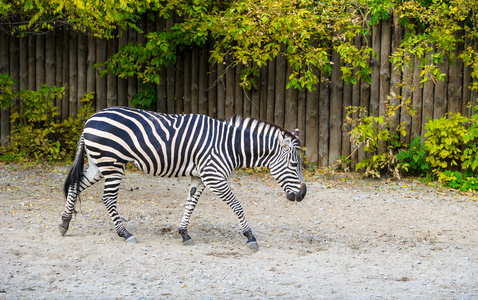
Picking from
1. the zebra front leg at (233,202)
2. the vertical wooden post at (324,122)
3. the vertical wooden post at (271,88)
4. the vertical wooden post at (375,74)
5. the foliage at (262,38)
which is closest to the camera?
the zebra front leg at (233,202)

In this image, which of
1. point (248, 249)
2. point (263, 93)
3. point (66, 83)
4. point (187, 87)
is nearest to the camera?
point (248, 249)

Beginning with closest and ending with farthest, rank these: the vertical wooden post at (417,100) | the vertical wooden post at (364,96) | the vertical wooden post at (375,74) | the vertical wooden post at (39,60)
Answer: the vertical wooden post at (417,100), the vertical wooden post at (375,74), the vertical wooden post at (364,96), the vertical wooden post at (39,60)

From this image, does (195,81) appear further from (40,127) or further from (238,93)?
(40,127)

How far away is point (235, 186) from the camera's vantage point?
9.16 metres

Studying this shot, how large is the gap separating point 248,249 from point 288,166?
3.34 ft

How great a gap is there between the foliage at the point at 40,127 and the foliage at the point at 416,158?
585 centimetres

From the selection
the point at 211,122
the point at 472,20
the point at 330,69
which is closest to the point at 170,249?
the point at 211,122

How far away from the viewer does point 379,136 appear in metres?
9.28

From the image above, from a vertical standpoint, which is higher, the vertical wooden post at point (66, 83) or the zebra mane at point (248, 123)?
the vertical wooden post at point (66, 83)

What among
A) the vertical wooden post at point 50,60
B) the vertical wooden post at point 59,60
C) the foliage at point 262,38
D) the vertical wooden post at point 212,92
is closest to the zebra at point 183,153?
the foliage at point 262,38

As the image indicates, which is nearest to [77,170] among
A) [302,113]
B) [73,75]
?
[302,113]

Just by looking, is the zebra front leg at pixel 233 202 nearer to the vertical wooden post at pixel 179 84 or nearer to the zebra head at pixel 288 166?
the zebra head at pixel 288 166

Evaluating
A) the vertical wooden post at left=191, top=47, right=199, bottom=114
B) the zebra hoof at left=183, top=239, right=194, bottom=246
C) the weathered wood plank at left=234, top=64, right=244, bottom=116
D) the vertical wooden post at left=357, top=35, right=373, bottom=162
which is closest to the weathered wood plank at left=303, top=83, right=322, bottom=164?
the vertical wooden post at left=357, top=35, right=373, bottom=162

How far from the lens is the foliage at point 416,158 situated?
9.12m
